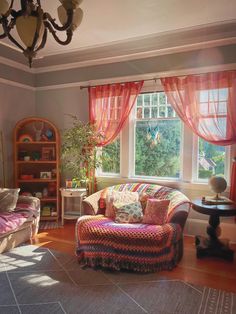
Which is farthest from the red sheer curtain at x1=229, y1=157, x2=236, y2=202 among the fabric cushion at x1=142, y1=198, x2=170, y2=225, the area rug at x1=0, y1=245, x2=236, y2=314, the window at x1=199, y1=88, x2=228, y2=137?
the area rug at x1=0, y1=245, x2=236, y2=314

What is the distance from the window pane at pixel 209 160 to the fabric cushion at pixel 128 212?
3.62 feet

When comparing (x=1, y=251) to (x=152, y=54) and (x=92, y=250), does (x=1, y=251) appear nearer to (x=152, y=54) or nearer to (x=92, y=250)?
(x=92, y=250)

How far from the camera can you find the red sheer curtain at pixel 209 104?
11.2 ft

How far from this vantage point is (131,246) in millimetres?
2773

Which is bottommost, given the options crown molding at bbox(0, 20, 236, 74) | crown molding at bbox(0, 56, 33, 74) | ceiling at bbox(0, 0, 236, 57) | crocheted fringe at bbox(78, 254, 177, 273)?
crocheted fringe at bbox(78, 254, 177, 273)

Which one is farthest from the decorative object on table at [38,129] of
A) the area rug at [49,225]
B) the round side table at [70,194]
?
the area rug at [49,225]

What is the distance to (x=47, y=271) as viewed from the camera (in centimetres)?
281

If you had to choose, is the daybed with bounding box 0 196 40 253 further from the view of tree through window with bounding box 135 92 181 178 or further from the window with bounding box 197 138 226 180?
the window with bounding box 197 138 226 180

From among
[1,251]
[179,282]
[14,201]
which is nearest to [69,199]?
[14,201]

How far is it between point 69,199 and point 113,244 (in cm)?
209

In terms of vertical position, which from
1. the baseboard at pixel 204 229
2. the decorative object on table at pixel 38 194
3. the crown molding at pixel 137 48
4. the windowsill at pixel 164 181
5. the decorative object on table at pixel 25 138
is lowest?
the baseboard at pixel 204 229

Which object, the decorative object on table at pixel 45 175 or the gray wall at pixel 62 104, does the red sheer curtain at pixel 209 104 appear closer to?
the gray wall at pixel 62 104

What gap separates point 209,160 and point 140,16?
6.79 ft

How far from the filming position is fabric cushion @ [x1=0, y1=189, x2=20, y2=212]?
3.48m
